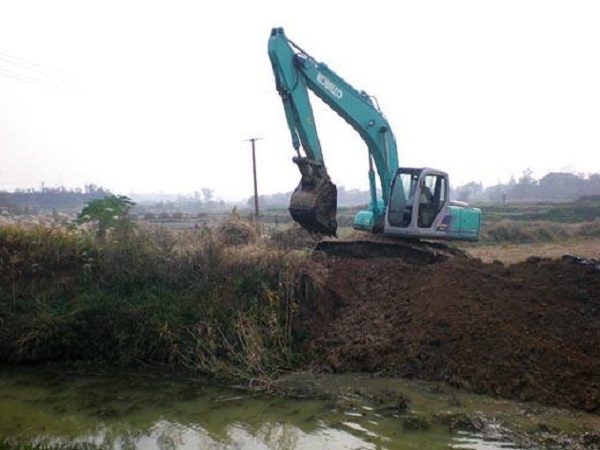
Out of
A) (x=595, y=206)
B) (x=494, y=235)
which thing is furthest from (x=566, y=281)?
(x=595, y=206)

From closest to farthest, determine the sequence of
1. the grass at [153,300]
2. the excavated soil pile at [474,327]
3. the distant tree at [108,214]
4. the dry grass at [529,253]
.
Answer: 1. the excavated soil pile at [474,327]
2. the grass at [153,300]
3. the distant tree at [108,214]
4. the dry grass at [529,253]

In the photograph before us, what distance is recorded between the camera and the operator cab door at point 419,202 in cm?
1109

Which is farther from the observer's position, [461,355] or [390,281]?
[390,281]

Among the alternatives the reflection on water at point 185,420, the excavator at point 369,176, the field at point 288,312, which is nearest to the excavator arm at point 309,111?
the excavator at point 369,176

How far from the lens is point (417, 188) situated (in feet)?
35.9

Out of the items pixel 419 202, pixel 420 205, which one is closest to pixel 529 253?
pixel 420 205

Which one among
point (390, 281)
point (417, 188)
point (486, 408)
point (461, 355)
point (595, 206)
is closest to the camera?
point (486, 408)

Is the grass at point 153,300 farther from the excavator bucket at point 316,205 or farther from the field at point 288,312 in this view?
the excavator bucket at point 316,205

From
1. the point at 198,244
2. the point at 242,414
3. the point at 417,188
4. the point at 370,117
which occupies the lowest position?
the point at 242,414

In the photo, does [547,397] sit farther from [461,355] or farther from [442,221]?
[442,221]

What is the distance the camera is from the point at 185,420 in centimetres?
608

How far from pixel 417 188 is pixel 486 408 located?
5.60 metres

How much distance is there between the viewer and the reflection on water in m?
5.49

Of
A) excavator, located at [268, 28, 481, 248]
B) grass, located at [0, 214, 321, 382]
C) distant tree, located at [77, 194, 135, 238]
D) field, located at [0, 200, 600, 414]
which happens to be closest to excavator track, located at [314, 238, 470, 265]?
excavator, located at [268, 28, 481, 248]
